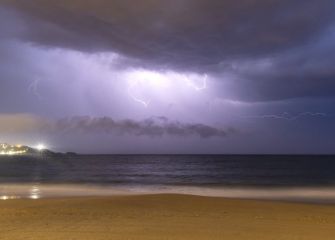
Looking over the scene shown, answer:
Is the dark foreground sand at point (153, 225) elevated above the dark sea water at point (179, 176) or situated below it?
above

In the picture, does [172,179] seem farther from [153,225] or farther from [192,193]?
[153,225]

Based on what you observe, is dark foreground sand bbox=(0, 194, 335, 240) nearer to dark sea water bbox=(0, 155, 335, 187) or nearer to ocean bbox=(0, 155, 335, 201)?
ocean bbox=(0, 155, 335, 201)

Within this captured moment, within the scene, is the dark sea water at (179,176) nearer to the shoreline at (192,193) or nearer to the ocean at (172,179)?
the ocean at (172,179)

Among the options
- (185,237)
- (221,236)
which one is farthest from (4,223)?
(221,236)

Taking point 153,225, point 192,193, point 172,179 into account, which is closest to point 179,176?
point 172,179

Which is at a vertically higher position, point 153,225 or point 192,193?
point 153,225

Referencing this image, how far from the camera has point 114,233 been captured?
12062mm

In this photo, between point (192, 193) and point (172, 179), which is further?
point (172, 179)

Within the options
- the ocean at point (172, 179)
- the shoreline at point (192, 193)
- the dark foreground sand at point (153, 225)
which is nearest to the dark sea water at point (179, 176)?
the ocean at point (172, 179)

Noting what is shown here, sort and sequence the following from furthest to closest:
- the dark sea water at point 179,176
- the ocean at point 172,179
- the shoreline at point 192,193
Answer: the dark sea water at point 179,176 → the ocean at point 172,179 → the shoreline at point 192,193

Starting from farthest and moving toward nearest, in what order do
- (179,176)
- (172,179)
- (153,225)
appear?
(179,176) → (172,179) → (153,225)

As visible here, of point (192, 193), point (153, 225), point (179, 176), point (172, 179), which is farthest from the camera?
point (179, 176)

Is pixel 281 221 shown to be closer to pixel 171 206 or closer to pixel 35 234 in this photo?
pixel 171 206

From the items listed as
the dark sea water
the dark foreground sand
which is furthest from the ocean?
the dark foreground sand
